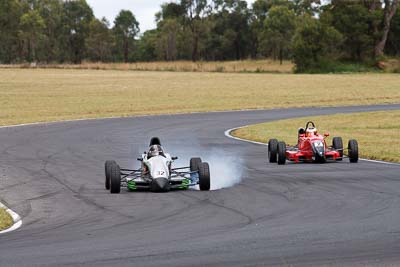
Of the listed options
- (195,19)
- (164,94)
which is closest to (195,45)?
(195,19)

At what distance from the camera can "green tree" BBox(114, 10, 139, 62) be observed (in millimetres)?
161250

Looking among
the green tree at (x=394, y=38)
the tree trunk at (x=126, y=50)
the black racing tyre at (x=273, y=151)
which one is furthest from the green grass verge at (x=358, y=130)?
the tree trunk at (x=126, y=50)

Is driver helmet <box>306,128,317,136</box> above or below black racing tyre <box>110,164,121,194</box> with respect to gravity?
above

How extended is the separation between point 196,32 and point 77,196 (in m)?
132

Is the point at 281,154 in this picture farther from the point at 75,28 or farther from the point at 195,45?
the point at 75,28

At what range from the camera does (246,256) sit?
8859 mm

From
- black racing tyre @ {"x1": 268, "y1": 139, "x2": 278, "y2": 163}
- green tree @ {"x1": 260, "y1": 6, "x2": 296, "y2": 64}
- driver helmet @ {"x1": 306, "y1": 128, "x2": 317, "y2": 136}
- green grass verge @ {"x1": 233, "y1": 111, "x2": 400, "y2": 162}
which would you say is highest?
green tree @ {"x1": 260, "y1": 6, "x2": 296, "y2": 64}

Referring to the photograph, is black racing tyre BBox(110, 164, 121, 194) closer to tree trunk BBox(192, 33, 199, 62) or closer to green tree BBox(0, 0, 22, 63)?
tree trunk BBox(192, 33, 199, 62)

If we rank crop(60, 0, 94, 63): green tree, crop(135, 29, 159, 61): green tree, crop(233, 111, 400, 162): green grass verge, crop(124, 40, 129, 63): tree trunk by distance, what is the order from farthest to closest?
crop(135, 29, 159, 61): green tree → crop(124, 40, 129, 63): tree trunk → crop(60, 0, 94, 63): green tree → crop(233, 111, 400, 162): green grass verge

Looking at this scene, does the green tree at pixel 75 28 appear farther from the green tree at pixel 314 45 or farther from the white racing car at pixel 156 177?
the white racing car at pixel 156 177

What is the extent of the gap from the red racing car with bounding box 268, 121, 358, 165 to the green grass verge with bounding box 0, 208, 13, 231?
8.60 metres

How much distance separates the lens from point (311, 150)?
19703 millimetres

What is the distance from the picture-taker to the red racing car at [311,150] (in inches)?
768

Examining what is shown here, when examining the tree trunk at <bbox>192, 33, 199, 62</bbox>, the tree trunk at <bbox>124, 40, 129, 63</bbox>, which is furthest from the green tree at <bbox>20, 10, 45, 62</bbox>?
the tree trunk at <bbox>192, 33, 199, 62</bbox>
